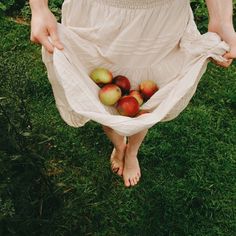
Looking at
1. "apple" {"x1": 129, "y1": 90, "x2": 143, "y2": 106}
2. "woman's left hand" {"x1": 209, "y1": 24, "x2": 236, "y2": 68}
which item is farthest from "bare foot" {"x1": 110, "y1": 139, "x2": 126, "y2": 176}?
"woman's left hand" {"x1": 209, "y1": 24, "x2": 236, "y2": 68}

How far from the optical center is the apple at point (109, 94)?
2340 mm

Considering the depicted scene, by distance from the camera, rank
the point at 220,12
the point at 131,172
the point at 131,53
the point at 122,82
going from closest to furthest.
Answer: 1. the point at 220,12
2. the point at 131,53
3. the point at 122,82
4. the point at 131,172

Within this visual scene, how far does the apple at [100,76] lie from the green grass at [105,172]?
1.33 ft

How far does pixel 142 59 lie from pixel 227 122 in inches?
52.0

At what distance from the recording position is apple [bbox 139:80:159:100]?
2.37 meters

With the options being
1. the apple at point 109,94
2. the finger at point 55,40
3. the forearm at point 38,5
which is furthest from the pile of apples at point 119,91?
the forearm at point 38,5

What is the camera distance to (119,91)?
2.39m

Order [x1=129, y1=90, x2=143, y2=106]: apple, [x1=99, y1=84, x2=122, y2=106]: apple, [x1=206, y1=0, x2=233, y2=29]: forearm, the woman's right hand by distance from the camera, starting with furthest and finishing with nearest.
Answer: [x1=129, y1=90, x2=143, y2=106]: apple → [x1=99, y1=84, x2=122, y2=106]: apple → [x1=206, y1=0, x2=233, y2=29]: forearm → the woman's right hand

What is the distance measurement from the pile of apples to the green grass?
0.40 meters

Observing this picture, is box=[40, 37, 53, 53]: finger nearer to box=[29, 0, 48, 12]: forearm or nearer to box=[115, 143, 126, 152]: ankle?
box=[29, 0, 48, 12]: forearm

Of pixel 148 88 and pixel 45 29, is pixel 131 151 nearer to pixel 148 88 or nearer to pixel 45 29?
pixel 148 88

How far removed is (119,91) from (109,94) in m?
0.06

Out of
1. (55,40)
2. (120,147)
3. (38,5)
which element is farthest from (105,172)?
(38,5)

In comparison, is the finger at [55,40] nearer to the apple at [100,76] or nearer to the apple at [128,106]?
the apple at [100,76]
